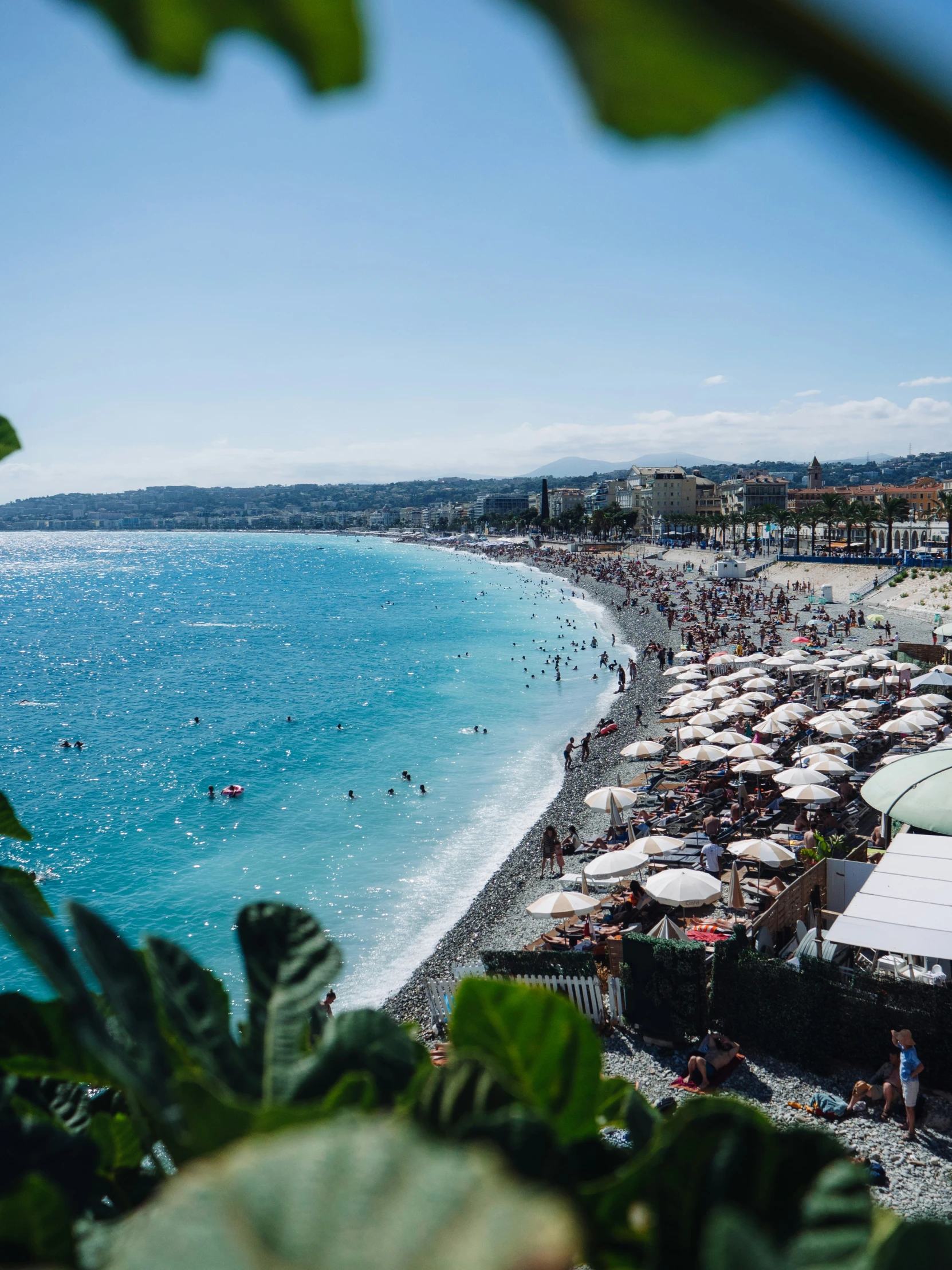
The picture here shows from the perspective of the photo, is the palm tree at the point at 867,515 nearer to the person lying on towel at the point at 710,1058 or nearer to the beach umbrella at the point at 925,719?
the beach umbrella at the point at 925,719

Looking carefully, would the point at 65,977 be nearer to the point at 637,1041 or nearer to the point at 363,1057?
the point at 363,1057

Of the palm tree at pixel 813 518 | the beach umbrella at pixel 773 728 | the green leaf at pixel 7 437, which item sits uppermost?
the green leaf at pixel 7 437

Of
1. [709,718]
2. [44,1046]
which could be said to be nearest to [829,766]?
[709,718]

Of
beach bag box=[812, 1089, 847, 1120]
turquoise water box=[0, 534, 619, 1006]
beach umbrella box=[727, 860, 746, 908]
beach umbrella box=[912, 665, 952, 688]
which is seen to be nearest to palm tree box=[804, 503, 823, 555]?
turquoise water box=[0, 534, 619, 1006]

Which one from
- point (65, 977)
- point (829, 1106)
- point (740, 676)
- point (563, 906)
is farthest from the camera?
point (740, 676)

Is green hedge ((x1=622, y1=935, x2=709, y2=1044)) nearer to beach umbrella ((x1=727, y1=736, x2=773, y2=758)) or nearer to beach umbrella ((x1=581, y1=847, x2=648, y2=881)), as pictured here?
beach umbrella ((x1=581, y1=847, x2=648, y2=881))

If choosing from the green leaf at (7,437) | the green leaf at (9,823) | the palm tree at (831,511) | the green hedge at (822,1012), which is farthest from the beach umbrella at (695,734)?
the palm tree at (831,511)
